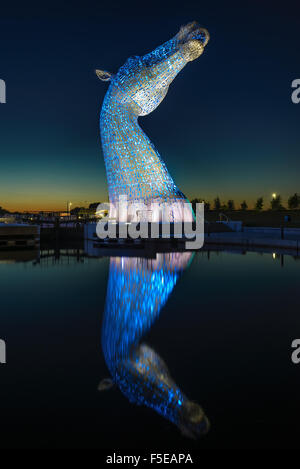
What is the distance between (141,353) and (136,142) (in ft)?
64.6

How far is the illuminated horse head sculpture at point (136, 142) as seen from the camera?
2212 centimetres

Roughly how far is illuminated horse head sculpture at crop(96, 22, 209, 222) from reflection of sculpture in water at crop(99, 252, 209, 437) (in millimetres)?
13601

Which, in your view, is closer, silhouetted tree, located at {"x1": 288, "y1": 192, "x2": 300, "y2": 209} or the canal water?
the canal water

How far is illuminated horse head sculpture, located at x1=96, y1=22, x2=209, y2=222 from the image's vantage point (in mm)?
22125

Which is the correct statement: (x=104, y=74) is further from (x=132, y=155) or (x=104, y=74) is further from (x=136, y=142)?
(x=132, y=155)

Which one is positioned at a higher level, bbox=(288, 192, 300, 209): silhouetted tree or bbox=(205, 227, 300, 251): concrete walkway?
bbox=(288, 192, 300, 209): silhouetted tree

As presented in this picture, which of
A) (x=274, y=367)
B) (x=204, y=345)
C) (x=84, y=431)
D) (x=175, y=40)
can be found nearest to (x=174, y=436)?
(x=84, y=431)

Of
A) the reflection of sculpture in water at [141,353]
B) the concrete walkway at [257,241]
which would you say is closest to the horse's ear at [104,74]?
the concrete walkway at [257,241]

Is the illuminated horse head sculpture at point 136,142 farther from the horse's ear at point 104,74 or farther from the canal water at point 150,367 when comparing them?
the canal water at point 150,367

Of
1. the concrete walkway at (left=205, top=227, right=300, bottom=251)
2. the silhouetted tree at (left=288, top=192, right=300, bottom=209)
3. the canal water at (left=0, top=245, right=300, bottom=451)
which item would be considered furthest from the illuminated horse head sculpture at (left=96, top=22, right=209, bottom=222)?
the silhouetted tree at (left=288, top=192, right=300, bottom=209)

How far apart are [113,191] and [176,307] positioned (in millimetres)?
18518

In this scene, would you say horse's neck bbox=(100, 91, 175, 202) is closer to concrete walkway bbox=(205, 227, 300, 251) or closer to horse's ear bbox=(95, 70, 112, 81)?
horse's ear bbox=(95, 70, 112, 81)

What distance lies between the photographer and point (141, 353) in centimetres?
471

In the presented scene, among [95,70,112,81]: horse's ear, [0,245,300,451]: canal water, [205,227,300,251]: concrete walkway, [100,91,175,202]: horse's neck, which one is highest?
[95,70,112,81]: horse's ear
